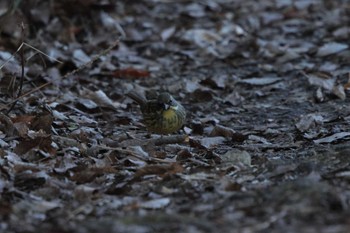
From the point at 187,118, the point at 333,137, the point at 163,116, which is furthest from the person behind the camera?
the point at 187,118

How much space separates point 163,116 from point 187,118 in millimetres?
808

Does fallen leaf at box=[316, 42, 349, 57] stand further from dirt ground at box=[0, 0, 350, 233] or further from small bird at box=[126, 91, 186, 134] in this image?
small bird at box=[126, 91, 186, 134]

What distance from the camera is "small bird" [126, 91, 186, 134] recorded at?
19.8 ft

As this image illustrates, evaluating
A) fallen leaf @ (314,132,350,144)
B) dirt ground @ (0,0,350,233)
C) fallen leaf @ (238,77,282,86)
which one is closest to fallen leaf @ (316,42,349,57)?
dirt ground @ (0,0,350,233)

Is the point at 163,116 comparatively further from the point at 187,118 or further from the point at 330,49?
the point at 330,49

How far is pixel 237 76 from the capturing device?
8.18 meters

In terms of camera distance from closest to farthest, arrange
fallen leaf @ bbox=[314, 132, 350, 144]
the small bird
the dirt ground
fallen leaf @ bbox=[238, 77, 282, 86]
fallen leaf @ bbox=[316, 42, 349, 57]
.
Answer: the dirt ground
fallen leaf @ bbox=[314, 132, 350, 144]
the small bird
fallen leaf @ bbox=[238, 77, 282, 86]
fallen leaf @ bbox=[316, 42, 349, 57]

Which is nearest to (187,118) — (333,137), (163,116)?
(163,116)

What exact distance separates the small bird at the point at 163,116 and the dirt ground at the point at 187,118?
9 cm

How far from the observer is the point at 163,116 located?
599cm

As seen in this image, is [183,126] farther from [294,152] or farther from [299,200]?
[299,200]

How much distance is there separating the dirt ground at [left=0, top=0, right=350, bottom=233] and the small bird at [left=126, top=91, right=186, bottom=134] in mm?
89

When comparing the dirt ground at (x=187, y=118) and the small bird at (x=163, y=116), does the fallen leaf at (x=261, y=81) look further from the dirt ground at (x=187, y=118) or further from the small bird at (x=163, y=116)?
the small bird at (x=163, y=116)

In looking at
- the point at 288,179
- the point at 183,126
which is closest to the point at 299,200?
the point at 288,179
